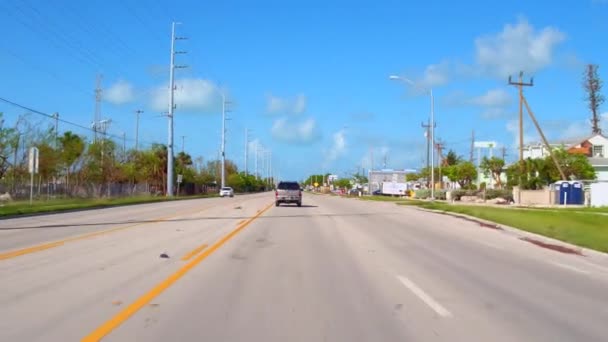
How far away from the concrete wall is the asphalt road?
42.3 metres

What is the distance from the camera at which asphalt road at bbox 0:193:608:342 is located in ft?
25.1

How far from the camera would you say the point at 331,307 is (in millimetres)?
9016

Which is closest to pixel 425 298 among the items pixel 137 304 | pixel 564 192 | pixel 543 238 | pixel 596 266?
pixel 137 304

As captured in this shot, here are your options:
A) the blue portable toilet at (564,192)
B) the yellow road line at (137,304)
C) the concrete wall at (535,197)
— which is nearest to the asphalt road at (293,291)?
the yellow road line at (137,304)

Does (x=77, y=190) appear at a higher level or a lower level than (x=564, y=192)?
lower

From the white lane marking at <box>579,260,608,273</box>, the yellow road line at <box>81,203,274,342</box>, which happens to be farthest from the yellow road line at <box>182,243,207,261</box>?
the white lane marking at <box>579,260,608,273</box>

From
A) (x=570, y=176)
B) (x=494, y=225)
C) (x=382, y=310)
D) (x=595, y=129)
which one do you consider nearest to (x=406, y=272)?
(x=382, y=310)

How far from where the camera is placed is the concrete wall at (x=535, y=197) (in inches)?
2303

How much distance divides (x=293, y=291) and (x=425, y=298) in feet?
6.86

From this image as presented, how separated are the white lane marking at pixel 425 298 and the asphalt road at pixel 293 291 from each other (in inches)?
0.7

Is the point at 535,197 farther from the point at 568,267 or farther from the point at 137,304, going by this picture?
the point at 137,304

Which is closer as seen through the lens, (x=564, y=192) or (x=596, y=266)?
(x=596, y=266)

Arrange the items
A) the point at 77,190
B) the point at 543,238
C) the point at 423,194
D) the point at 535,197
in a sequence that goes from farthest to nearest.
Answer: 1. the point at 423,194
2. the point at 535,197
3. the point at 77,190
4. the point at 543,238

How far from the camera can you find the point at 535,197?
61.4 m
